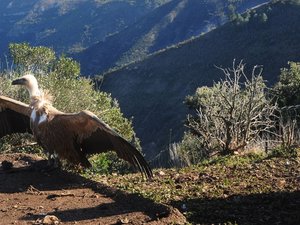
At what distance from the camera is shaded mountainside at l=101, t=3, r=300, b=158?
61375 millimetres

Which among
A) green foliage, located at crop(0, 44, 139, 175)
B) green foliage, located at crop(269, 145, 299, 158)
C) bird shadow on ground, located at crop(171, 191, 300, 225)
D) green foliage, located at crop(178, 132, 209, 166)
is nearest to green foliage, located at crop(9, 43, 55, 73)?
green foliage, located at crop(0, 44, 139, 175)

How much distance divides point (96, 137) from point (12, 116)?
6.40 ft

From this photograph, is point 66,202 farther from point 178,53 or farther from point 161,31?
point 161,31

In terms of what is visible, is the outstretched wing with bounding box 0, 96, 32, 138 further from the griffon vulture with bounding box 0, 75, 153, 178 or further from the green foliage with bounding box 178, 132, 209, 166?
the green foliage with bounding box 178, 132, 209, 166

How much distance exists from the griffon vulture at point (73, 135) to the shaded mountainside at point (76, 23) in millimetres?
150477

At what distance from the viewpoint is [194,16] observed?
130750mm

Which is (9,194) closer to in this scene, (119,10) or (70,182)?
(70,182)

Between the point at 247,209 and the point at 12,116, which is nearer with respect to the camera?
the point at 247,209

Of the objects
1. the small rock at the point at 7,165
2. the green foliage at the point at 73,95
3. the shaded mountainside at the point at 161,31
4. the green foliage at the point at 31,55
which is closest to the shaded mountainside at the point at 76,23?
the shaded mountainside at the point at 161,31

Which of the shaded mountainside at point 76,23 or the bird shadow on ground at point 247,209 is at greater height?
the bird shadow on ground at point 247,209

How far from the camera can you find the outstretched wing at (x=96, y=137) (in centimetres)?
587

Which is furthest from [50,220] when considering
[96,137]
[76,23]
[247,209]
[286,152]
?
[76,23]

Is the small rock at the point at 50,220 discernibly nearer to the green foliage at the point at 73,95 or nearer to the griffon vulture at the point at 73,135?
the griffon vulture at the point at 73,135

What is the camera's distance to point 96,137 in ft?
20.3
